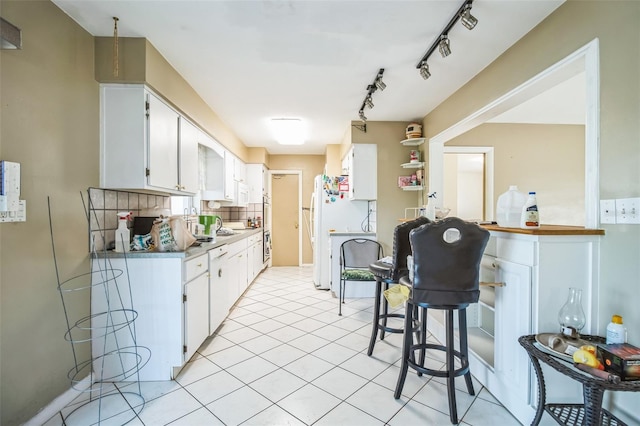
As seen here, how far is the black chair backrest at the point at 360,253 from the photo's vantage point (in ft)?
12.4

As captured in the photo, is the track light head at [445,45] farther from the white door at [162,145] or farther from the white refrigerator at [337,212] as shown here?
the white refrigerator at [337,212]

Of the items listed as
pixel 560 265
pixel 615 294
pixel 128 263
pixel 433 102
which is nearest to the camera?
pixel 615 294

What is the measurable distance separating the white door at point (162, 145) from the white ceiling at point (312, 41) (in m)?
0.45

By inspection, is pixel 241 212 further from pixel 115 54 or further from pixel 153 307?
pixel 115 54

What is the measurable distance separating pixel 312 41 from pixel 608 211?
81.8 inches

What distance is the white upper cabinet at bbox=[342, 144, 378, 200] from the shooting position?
4.02 metres

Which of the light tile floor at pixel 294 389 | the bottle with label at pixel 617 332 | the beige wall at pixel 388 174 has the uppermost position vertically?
the beige wall at pixel 388 174

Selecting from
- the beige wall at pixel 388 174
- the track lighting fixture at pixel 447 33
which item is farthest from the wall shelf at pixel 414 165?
the track lighting fixture at pixel 447 33

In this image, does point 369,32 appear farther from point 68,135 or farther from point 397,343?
point 397,343

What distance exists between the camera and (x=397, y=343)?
2602mm

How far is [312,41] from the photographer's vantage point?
6.97 feet

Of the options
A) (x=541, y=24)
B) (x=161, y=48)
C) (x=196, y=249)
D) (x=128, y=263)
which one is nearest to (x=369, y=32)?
(x=541, y=24)

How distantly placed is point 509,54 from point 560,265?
164 cm

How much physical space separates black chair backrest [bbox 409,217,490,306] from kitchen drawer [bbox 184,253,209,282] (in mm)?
1576
